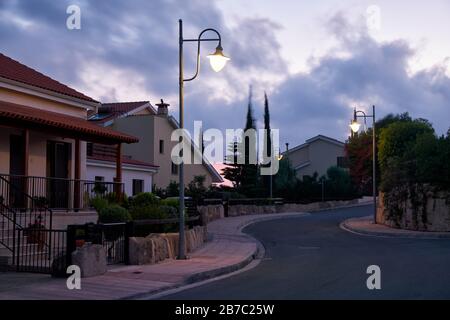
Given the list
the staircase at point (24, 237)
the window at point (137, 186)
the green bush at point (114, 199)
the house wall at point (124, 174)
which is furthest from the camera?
the window at point (137, 186)

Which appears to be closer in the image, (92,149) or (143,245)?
(143,245)

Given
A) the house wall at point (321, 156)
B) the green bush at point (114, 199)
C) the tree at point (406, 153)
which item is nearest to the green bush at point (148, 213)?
the green bush at point (114, 199)

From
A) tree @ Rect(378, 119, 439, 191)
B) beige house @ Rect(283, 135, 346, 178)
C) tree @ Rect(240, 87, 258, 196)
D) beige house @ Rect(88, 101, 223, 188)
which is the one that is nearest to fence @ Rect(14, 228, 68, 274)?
tree @ Rect(378, 119, 439, 191)

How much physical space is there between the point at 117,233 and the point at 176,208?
7037 mm

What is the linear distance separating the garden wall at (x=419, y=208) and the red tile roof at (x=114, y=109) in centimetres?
2254

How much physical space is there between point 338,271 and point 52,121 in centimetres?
978

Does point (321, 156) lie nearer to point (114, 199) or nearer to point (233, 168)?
point (233, 168)

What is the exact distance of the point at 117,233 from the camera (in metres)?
16.3

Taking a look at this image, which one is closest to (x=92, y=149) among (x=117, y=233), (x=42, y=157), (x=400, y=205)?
(x=42, y=157)

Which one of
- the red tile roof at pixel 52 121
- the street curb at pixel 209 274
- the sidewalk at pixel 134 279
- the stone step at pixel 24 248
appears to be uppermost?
the red tile roof at pixel 52 121

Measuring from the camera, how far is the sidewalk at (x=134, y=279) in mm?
Result: 11711

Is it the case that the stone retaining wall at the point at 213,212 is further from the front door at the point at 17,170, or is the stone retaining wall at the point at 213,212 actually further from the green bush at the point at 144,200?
the front door at the point at 17,170
